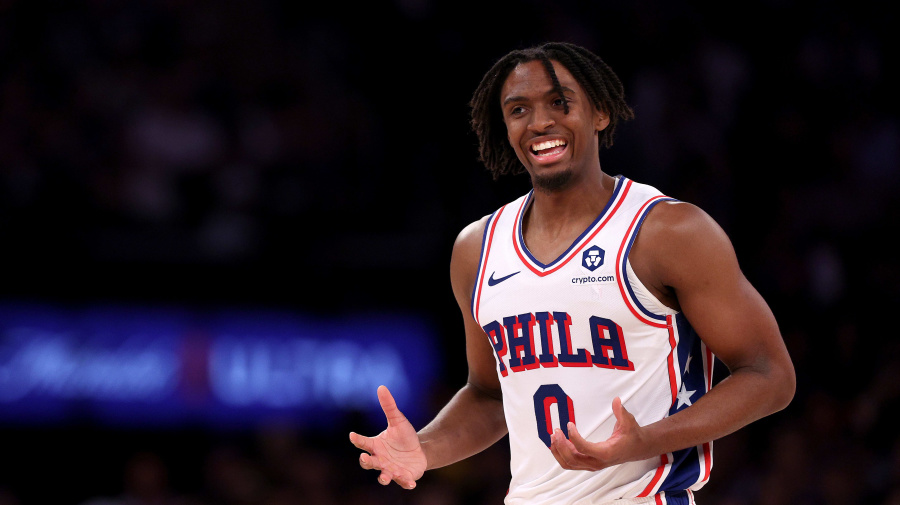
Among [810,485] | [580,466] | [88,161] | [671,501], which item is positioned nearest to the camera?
[580,466]

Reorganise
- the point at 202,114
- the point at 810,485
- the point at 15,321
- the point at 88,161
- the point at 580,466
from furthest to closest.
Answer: the point at 202,114, the point at 88,161, the point at 15,321, the point at 810,485, the point at 580,466

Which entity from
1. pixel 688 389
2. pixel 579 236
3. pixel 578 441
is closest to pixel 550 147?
pixel 579 236

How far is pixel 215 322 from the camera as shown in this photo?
7305 mm

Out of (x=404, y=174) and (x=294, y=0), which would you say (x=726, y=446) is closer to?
(x=404, y=174)

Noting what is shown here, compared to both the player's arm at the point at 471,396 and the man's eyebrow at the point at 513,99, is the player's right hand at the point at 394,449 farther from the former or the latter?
the man's eyebrow at the point at 513,99

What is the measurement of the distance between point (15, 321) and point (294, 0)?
148 inches

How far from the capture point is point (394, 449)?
10.2 feet

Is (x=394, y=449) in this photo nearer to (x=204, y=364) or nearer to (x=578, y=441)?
(x=578, y=441)

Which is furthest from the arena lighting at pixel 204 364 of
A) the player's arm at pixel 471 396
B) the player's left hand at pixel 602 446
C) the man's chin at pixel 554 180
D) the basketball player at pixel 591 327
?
the player's left hand at pixel 602 446

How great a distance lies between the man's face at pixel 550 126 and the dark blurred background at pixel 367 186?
4.14 meters

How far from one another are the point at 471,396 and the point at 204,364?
4.15 metres

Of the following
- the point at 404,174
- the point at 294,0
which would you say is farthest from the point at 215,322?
the point at 294,0

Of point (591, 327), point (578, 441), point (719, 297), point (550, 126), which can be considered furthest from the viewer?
point (550, 126)

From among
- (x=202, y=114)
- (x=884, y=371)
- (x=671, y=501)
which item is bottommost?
(x=884, y=371)
